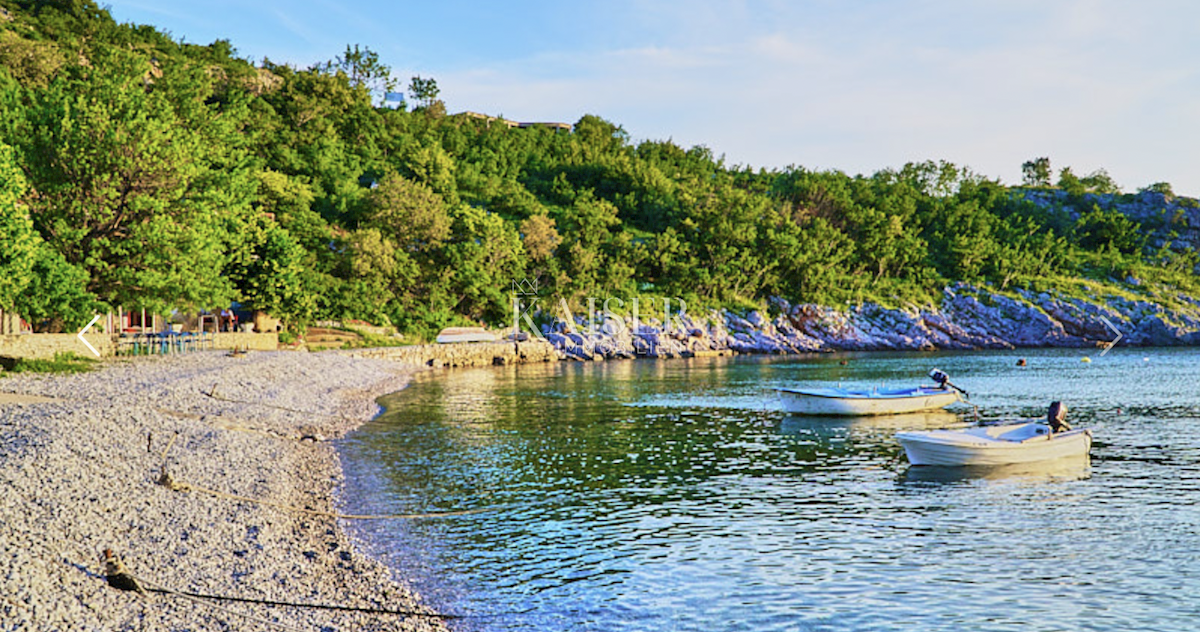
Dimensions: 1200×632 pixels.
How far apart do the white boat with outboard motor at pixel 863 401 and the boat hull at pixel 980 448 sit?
12572 millimetres

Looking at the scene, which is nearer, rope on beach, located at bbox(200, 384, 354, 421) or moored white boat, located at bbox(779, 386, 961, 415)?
rope on beach, located at bbox(200, 384, 354, 421)

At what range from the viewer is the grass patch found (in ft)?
126

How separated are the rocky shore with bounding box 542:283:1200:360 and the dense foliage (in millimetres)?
5021

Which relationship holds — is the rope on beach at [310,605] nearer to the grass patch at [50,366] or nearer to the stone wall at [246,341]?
the grass patch at [50,366]

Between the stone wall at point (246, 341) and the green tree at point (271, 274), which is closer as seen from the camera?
the stone wall at point (246, 341)

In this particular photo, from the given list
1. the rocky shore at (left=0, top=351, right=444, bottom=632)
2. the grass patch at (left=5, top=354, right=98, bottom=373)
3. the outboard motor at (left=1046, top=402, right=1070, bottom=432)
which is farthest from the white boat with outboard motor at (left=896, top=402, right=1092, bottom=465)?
the grass patch at (left=5, top=354, right=98, bottom=373)

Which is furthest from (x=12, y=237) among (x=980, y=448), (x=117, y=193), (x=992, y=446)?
(x=992, y=446)

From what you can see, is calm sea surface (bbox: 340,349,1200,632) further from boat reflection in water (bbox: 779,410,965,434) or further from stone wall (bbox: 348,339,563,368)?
stone wall (bbox: 348,339,563,368)

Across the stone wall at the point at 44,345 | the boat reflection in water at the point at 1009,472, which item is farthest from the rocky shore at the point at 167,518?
the boat reflection in water at the point at 1009,472

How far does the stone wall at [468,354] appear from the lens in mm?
74562

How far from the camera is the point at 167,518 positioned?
17.6 meters

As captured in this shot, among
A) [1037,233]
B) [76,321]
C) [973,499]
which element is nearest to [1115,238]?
[1037,233]

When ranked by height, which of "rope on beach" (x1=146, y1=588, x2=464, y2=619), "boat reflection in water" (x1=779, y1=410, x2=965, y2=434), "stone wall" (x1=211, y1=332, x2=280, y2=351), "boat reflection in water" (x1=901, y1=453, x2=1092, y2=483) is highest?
"stone wall" (x1=211, y1=332, x2=280, y2=351)

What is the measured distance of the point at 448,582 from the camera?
16203 mm
